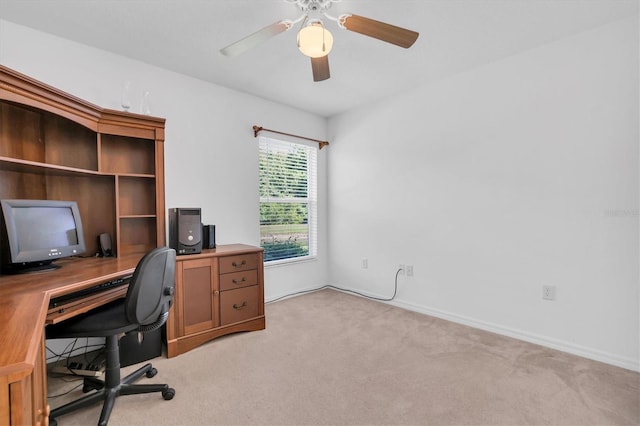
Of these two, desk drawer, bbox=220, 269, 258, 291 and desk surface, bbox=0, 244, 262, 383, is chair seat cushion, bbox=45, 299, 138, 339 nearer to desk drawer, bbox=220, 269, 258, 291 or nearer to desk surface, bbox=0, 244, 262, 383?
desk surface, bbox=0, 244, 262, 383

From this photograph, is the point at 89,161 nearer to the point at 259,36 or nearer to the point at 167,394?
the point at 259,36

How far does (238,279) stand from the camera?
102 inches

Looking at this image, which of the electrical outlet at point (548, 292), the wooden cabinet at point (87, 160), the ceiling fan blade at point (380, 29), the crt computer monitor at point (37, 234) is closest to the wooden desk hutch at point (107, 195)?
the wooden cabinet at point (87, 160)

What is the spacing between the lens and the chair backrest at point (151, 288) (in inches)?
61.6

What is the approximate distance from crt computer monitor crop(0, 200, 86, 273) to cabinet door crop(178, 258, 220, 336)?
2.36ft

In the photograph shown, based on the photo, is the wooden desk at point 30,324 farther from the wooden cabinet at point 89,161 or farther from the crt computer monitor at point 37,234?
the wooden cabinet at point 89,161

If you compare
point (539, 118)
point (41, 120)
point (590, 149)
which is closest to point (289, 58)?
point (41, 120)

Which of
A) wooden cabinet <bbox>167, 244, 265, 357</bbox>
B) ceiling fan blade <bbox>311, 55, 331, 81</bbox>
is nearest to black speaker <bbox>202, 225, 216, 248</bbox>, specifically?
wooden cabinet <bbox>167, 244, 265, 357</bbox>

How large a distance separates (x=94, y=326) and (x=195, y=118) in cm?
204

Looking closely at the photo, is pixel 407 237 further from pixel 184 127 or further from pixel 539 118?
pixel 184 127

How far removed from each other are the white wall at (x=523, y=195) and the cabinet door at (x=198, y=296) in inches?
74.8

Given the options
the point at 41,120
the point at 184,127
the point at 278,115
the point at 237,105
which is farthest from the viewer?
the point at 278,115

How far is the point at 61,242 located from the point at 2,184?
0.51 m

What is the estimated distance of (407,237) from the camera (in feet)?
10.7
